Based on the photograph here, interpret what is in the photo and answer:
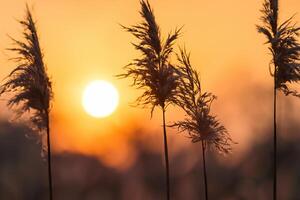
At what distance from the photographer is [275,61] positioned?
26234 mm

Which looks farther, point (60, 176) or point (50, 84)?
point (60, 176)

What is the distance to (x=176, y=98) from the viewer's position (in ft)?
83.6

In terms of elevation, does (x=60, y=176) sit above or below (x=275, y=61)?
below

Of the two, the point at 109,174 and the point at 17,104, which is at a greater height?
the point at 17,104

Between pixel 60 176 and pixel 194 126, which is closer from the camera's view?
pixel 194 126

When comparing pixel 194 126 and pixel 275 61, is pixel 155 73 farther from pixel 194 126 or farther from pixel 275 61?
pixel 275 61

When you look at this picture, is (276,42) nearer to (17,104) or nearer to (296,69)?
(296,69)

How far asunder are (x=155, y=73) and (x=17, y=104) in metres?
4.41

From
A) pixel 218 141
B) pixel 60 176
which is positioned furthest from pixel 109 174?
pixel 218 141

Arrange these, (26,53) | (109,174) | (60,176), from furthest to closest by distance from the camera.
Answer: (60,176), (109,174), (26,53)

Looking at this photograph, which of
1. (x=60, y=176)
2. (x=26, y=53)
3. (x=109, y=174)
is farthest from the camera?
(x=60, y=176)

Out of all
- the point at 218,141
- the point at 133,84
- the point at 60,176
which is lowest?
the point at 60,176

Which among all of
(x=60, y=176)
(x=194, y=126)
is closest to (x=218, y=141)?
(x=194, y=126)

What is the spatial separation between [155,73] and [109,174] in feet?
231
